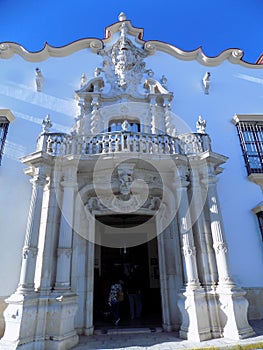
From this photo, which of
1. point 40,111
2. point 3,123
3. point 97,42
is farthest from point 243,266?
point 97,42

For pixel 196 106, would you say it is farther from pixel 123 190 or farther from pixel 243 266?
pixel 243 266

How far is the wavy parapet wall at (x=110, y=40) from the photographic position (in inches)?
429

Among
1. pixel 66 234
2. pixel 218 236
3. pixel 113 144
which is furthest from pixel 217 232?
pixel 66 234

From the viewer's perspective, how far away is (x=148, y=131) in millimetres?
9320

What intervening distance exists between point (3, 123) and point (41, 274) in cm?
663

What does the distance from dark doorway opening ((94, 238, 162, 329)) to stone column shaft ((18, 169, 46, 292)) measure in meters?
3.69

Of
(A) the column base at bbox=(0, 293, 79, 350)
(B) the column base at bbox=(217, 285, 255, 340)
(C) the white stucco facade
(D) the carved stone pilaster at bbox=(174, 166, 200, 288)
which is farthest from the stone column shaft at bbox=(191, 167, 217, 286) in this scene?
(A) the column base at bbox=(0, 293, 79, 350)

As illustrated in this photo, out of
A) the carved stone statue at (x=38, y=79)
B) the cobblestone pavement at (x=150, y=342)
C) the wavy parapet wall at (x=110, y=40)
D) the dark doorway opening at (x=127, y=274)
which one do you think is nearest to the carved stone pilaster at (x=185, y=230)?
the cobblestone pavement at (x=150, y=342)

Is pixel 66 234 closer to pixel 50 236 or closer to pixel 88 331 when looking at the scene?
pixel 50 236

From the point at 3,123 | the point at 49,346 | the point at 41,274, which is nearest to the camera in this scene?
the point at 49,346

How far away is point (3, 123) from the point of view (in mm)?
9219

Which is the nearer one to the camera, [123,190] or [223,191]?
[123,190]

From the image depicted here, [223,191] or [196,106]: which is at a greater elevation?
[196,106]

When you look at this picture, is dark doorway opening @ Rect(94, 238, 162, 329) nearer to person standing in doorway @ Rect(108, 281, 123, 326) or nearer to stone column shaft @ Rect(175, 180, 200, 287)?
person standing in doorway @ Rect(108, 281, 123, 326)
